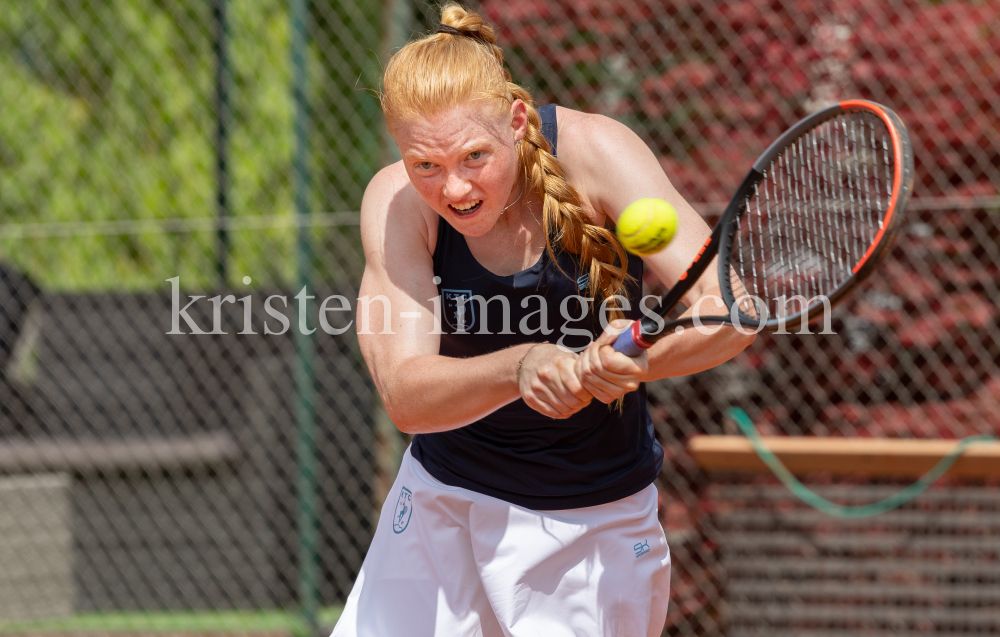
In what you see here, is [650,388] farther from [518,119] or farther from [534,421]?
[518,119]

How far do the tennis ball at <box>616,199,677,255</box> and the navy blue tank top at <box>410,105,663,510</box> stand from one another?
0.73ft

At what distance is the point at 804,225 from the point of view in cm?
196

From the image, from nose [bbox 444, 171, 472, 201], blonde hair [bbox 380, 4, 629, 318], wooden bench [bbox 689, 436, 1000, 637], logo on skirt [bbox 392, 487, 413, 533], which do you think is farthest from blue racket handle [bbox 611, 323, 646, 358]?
wooden bench [bbox 689, 436, 1000, 637]

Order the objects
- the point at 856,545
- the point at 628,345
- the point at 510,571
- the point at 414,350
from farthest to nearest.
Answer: the point at 856,545 → the point at 510,571 → the point at 414,350 → the point at 628,345

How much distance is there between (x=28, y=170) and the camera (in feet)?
17.5

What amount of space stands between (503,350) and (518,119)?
41 cm

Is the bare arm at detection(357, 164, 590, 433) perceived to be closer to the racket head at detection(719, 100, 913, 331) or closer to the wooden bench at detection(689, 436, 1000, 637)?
the racket head at detection(719, 100, 913, 331)

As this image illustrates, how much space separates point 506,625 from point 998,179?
8.47 ft

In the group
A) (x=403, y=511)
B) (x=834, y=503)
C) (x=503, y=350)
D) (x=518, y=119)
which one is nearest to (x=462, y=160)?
(x=518, y=119)

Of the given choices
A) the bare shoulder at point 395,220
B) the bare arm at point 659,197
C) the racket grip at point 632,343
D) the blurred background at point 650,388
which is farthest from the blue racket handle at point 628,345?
the blurred background at point 650,388

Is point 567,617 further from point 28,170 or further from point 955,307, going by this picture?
point 28,170

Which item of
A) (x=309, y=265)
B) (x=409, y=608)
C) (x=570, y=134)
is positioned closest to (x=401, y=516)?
(x=409, y=608)

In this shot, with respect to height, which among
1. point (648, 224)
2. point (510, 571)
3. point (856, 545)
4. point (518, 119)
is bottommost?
point (856, 545)

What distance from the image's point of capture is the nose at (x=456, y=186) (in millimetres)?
1534
